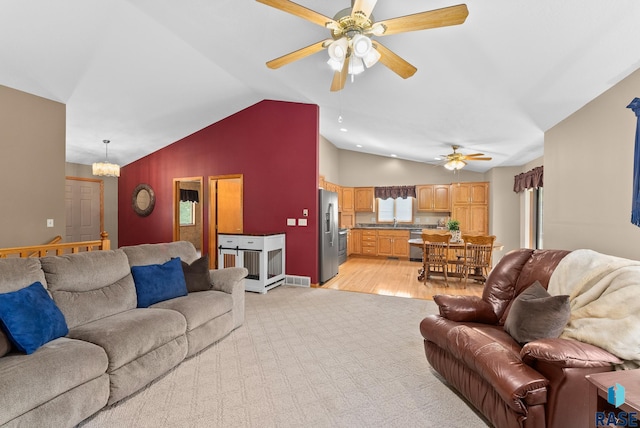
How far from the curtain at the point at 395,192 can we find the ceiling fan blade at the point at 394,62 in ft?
19.7

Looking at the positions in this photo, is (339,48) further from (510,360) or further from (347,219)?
(347,219)

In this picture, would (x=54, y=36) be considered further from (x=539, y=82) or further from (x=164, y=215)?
(x=539, y=82)

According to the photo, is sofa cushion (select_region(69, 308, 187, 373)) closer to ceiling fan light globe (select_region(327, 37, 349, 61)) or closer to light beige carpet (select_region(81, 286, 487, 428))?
light beige carpet (select_region(81, 286, 487, 428))

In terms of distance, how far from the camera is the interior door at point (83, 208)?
683 centimetres

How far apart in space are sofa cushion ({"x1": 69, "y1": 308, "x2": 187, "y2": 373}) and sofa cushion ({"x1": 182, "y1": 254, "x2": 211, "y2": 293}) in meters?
0.63

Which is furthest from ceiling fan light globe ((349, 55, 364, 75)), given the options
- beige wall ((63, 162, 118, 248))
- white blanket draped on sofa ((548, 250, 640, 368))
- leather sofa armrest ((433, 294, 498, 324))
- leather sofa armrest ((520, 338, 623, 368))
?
beige wall ((63, 162, 118, 248))

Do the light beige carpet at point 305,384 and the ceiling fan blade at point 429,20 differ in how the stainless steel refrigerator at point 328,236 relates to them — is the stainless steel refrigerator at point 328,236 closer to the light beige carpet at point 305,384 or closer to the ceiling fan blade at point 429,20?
the light beige carpet at point 305,384

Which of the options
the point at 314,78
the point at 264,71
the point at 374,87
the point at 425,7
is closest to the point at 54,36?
the point at 264,71

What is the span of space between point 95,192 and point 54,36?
484cm

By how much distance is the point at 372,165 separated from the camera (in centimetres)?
860

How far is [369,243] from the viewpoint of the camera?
8.33 metres

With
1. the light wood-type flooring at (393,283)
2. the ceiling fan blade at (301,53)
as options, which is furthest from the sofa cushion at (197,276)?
the light wood-type flooring at (393,283)

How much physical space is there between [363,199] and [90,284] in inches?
277

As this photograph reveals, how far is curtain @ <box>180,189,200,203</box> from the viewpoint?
7890 millimetres
